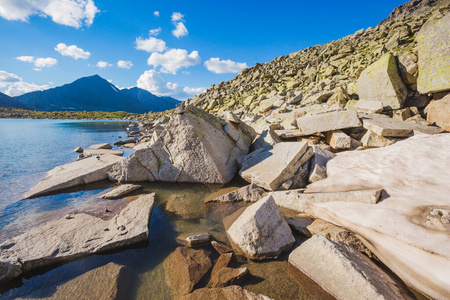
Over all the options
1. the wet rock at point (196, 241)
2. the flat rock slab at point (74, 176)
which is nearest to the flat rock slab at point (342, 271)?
the wet rock at point (196, 241)

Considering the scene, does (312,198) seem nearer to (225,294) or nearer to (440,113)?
(225,294)

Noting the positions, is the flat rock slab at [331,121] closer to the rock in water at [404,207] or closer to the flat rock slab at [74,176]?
the rock in water at [404,207]

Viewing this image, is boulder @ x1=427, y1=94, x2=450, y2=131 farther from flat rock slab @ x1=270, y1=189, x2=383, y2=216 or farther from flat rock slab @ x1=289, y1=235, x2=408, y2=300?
flat rock slab @ x1=289, y1=235, x2=408, y2=300

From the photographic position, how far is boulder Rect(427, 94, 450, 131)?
26.0ft

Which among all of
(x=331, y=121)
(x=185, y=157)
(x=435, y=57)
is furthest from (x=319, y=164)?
(x=435, y=57)

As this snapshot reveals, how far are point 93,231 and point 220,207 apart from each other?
3372 millimetres

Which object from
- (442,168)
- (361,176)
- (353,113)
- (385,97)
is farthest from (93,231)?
(385,97)

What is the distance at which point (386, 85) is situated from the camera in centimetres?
993

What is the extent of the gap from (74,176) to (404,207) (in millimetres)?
10768

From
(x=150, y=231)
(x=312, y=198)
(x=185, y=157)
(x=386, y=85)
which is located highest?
(x=386, y=85)

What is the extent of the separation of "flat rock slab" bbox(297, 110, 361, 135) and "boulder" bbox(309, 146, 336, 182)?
1.32 meters

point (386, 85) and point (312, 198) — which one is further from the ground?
point (386, 85)

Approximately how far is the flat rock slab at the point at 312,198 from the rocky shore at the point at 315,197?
29 millimetres

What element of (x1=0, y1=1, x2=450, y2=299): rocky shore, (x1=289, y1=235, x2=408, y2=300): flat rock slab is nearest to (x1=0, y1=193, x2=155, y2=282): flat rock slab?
(x1=0, y1=1, x2=450, y2=299): rocky shore
